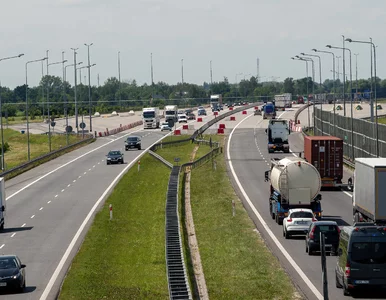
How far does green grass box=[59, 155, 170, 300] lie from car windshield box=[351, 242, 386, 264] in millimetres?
6787

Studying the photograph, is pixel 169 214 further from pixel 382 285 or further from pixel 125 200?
pixel 382 285

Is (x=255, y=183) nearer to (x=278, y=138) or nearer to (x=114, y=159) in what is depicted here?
(x=114, y=159)

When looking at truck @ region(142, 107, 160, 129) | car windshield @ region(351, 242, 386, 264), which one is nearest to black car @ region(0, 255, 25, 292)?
car windshield @ region(351, 242, 386, 264)

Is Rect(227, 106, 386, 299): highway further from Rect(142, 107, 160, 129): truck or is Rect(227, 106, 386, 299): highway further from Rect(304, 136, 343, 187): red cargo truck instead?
Rect(142, 107, 160, 129): truck

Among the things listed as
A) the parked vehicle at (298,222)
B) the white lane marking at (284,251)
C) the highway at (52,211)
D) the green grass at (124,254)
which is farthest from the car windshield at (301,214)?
the highway at (52,211)

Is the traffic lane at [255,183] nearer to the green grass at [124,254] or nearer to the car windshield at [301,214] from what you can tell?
the car windshield at [301,214]

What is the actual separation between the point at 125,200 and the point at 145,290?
3213 centimetres

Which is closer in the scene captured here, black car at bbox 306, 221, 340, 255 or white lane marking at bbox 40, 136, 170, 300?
white lane marking at bbox 40, 136, 170, 300

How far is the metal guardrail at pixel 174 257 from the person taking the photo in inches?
1222

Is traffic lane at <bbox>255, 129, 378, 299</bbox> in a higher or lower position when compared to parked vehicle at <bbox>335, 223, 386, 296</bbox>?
lower

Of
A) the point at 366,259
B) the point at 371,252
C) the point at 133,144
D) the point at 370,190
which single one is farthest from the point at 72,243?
the point at 133,144

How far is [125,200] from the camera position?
219 ft

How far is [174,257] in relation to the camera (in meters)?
38.7

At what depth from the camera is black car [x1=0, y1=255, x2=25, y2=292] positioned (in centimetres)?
3406
